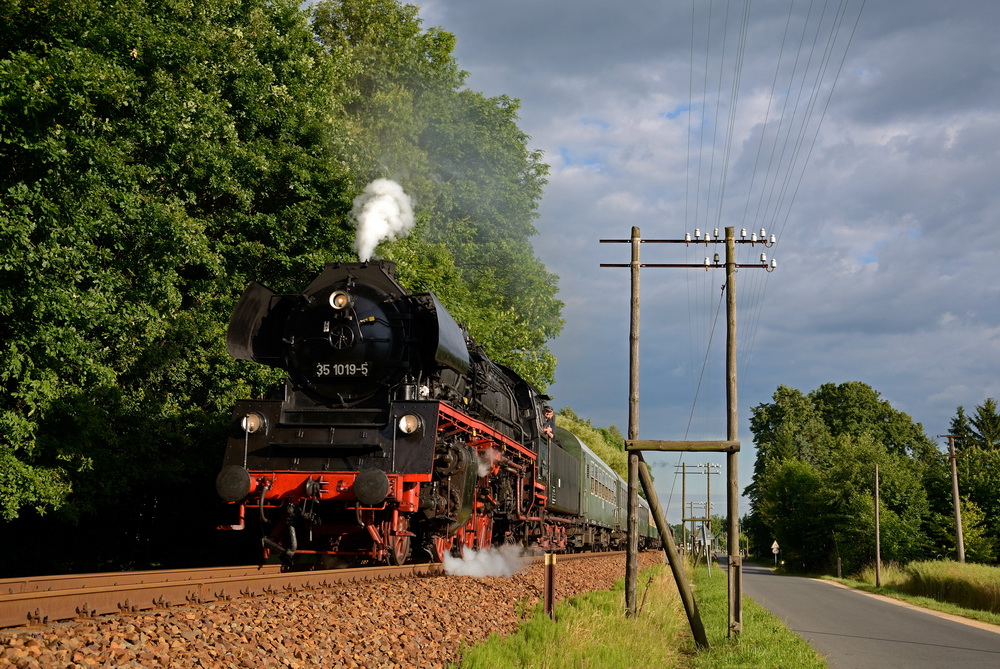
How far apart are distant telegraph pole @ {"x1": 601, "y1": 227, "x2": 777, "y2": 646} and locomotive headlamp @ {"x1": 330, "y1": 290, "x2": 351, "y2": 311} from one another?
4432mm

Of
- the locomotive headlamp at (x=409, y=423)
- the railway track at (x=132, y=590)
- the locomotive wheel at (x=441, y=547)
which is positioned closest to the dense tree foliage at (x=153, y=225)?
the railway track at (x=132, y=590)

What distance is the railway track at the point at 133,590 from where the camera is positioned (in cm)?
550

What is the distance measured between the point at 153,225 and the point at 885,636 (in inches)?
591

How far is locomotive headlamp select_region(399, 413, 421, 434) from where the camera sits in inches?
443

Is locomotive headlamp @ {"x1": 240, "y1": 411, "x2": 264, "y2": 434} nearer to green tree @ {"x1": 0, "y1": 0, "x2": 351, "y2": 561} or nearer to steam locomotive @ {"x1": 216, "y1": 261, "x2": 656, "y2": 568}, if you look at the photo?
steam locomotive @ {"x1": 216, "y1": 261, "x2": 656, "y2": 568}

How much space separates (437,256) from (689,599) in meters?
15.6

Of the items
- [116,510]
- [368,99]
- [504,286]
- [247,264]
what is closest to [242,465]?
[116,510]

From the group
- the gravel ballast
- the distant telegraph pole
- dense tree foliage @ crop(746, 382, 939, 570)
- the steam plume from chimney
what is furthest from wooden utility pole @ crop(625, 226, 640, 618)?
dense tree foliage @ crop(746, 382, 939, 570)

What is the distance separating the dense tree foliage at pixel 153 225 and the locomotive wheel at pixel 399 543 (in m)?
6.54

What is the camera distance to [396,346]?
39.2 feet

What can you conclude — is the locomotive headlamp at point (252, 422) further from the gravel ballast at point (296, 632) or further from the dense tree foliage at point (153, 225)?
the dense tree foliage at point (153, 225)

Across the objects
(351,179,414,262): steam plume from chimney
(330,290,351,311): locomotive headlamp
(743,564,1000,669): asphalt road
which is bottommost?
(743,564,1000,669): asphalt road

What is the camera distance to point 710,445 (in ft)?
36.7

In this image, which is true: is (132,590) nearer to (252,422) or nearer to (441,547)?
(252,422)
